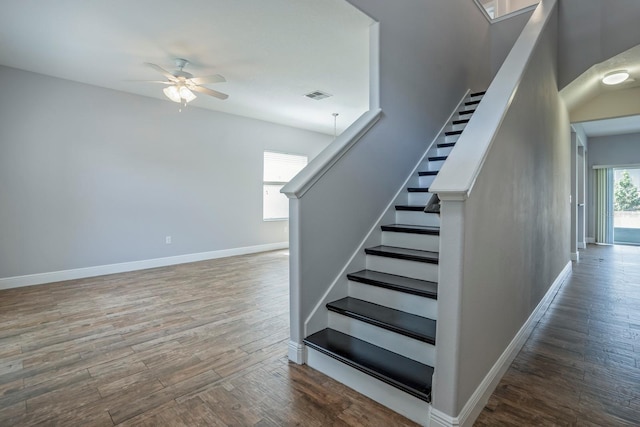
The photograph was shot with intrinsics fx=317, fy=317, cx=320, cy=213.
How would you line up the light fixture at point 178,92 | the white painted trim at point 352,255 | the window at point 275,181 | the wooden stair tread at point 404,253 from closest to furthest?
1. the white painted trim at point 352,255
2. the wooden stair tread at point 404,253
3. the light fixture at point 178,92
4. the window at point 275,181

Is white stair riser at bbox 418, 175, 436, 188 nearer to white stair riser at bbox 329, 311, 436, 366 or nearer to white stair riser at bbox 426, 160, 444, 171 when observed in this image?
white stair riser at bbox 426, 160, 444, 171

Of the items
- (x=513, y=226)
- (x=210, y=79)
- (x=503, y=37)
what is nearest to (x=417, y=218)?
(x=513, y=226)

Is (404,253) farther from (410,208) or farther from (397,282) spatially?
(410,208)

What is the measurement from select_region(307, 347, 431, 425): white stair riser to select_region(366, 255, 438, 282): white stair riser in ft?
2.55

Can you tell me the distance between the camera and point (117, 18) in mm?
2643

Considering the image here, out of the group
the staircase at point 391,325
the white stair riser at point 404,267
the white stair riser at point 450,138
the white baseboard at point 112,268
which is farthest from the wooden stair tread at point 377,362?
the white baseboard at point 112,268

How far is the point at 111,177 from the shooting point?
4.41 m

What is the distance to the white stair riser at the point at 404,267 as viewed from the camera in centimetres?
214

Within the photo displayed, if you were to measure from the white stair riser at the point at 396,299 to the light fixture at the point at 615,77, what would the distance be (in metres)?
4.01

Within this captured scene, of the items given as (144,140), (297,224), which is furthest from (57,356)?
(144,140)

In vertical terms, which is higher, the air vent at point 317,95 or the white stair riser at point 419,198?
the air vent at point 317,95

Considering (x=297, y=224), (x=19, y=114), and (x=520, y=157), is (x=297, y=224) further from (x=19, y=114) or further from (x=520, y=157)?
(x=19, y=114)

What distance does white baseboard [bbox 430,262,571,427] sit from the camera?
1.44 meters

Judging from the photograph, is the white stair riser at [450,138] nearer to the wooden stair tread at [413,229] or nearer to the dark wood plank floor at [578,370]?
the wooden stair tread at [413,229]
